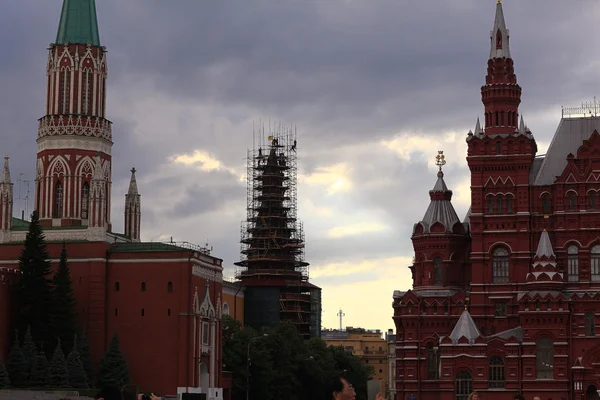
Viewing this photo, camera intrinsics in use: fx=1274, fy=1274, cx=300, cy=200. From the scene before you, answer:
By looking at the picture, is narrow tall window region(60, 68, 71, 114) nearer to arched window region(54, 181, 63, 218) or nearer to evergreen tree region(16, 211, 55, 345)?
arched window region(54, 181, 63, 218)

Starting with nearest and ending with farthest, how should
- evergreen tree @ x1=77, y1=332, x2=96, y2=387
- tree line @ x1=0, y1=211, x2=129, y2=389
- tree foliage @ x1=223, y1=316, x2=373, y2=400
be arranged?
tree line @ x1=0, y1=211, x2=129, y2=389, evergreen tree @ x1=77, y1=332, x2=96, y2=387, tree foliage @ x1=223, y1=316, x2=373, y2=400

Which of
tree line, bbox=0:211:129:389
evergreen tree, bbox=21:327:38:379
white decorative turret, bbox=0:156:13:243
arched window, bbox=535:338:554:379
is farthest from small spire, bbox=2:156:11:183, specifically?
arched window, bbox=535:338:554:379

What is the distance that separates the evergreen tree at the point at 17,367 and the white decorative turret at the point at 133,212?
76.4 ft

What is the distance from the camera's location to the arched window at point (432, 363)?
110125 mm

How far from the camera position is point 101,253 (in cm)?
9531

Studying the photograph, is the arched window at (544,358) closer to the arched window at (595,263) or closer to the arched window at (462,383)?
the arched window at (462,383)

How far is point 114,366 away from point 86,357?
2043mm

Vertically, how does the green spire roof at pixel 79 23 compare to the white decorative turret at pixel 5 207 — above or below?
above

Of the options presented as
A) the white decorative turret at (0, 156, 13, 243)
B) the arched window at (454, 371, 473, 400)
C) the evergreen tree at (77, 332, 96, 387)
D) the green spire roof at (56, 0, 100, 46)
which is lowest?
the arched window at (454, 371, 473, 400)

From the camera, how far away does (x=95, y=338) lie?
92938 mm

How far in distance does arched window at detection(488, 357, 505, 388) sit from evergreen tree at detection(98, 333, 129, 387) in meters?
31.8

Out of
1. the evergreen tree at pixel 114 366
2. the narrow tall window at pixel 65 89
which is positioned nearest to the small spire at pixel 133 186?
the narrow tall window at pixel 65 89

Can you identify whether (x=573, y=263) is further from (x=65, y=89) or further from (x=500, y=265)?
(x=65, y=89)

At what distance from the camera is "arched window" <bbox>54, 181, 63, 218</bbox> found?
99200mm
